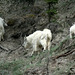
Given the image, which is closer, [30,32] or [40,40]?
[40,40]

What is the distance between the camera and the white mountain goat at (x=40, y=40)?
10.8 m

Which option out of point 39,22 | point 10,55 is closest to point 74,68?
point 10,55

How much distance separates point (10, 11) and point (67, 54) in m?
9.81

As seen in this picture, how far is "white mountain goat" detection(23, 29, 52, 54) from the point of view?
10765mm

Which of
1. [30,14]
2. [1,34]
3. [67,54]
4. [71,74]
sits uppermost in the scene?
[30,14]

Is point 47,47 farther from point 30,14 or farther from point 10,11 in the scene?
point 10,11

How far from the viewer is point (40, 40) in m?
11.2

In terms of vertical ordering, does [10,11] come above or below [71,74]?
above

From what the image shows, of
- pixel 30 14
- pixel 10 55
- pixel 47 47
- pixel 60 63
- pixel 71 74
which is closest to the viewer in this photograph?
pixel 71 74

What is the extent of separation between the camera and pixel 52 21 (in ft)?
45.9

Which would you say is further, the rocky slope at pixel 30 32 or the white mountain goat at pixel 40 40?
the white mountain goat at pixel 40 40

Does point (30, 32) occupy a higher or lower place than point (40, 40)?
higher

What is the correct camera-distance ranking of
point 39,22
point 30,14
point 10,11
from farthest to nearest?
point 10,11 < point 30,14 < point 39,22

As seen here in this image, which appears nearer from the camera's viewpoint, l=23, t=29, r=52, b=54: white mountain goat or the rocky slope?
the rocky slope
